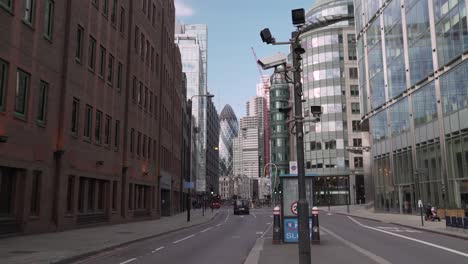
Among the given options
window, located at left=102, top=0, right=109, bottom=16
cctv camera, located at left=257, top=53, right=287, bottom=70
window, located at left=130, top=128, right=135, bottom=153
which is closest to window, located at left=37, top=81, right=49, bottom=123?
window, located at left=102, top=0, right=109, bottom=16

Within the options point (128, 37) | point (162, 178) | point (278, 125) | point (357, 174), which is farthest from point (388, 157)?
point (278, 125)

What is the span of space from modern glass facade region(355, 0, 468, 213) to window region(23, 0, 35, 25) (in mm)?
29968

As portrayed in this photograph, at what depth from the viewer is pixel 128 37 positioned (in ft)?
124

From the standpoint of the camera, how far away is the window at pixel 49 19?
23.9 metres

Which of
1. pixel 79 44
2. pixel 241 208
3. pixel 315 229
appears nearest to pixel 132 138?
pixel 79 44

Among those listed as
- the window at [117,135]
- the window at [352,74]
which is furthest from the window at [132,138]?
the window at [352,74]

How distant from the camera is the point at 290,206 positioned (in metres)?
18.4

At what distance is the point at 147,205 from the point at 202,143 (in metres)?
94.4

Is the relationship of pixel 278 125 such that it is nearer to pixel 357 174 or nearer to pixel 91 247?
pixel 357 174

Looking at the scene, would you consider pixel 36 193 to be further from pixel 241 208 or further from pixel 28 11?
pixel 241 208

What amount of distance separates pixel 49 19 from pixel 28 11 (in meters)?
2.15

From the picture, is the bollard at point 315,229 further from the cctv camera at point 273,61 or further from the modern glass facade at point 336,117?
the modern glass facade at point 336,117

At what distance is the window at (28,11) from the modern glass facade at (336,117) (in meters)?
75.8

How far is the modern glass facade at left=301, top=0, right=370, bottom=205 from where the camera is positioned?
94.9m
